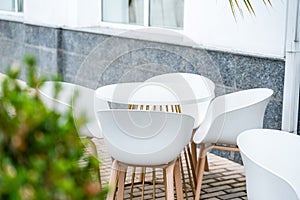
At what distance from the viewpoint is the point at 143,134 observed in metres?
3.10

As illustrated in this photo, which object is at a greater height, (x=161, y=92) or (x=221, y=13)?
(x=221, y=13)

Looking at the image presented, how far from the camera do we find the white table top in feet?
11.5

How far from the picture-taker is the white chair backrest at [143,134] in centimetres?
310

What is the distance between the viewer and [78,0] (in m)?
6.77

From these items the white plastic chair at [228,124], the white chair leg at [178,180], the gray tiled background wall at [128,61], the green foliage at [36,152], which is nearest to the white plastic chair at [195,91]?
the white plastic chair at [228,124]

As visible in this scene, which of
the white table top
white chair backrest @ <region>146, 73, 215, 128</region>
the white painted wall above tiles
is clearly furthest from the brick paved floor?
the white painted wall above tiles

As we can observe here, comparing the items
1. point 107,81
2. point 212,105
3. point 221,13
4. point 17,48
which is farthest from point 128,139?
point 17,48

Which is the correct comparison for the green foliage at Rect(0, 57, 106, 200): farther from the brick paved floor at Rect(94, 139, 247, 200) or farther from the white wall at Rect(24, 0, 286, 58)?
the white wall at Rect(24, 0, 286, 58)

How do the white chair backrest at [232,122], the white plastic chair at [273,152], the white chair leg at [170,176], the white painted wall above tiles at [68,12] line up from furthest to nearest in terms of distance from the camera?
the white painted wall above tiles at [68,12] < the white chair backrest at [232,122] < the white chair leg at [170,176] < the white plastic chair at [273,152]

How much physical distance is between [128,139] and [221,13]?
2.09 meters

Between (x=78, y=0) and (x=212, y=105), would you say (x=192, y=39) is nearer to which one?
(x=212, y=105)

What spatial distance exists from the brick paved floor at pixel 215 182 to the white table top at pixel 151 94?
12.9 inches

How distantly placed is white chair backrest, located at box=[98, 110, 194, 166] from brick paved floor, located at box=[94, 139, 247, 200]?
0.57 metres

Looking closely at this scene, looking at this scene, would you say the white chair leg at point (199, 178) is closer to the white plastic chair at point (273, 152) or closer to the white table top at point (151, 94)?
the white table top at point (151, 94)
